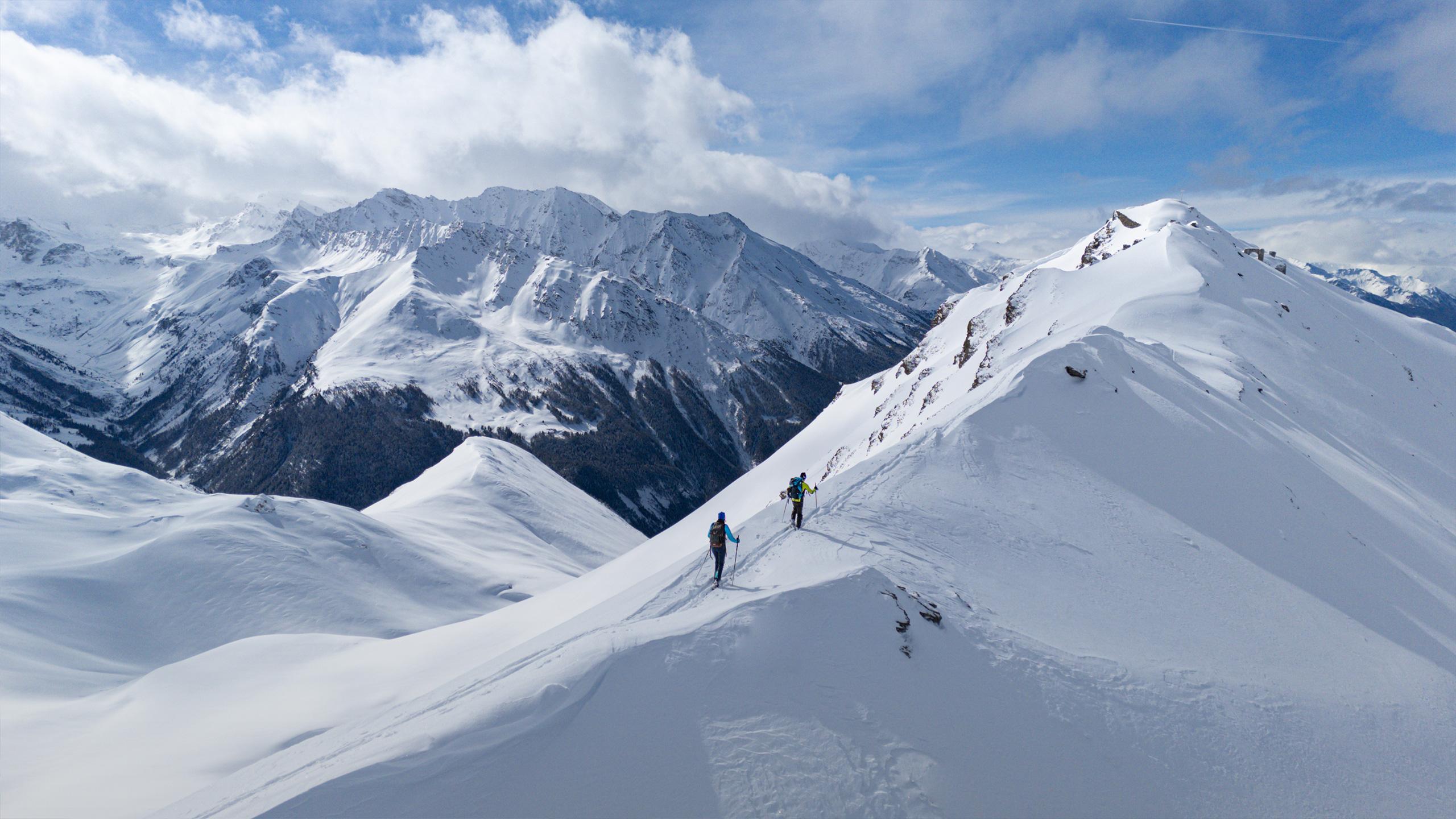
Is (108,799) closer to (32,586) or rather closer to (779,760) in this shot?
(779,760)

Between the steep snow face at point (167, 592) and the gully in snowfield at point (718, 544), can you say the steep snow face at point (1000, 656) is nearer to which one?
the gully in snowfield at point (718, 544)

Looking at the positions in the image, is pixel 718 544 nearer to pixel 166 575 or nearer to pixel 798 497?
pixel 798 497

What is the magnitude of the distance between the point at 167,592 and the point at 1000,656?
49647mm

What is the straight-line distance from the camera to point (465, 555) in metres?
59.4

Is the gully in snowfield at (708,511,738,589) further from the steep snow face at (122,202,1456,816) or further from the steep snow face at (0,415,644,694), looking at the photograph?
the steep snow face at (0,415,644,694)

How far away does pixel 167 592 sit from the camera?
131 feet

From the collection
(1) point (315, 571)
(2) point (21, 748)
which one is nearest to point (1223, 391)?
(2) point (21, 748)

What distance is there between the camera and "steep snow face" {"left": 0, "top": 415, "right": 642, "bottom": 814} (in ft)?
72.2

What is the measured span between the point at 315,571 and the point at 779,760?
4785cm

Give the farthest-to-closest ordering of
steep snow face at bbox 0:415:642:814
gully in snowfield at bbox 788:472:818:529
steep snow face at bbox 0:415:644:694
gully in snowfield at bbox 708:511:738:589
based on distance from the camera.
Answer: steep snow face at bbox 0:415:644:694 → steep snow face at bbox 0:415:642:814 → gully in snowfield at bbox 788:472:818:529 → gully in snowfield at bbox 708:511:738:589

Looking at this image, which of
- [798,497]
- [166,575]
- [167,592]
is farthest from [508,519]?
[798,497]

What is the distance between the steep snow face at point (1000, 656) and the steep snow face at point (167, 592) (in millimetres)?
2252

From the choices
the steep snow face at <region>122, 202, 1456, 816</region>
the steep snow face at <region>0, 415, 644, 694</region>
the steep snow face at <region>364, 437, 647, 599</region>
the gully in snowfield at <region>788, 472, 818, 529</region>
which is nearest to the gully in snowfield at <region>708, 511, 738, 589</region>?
the steep snow face at <region>122, 202, 1456, 816</region>

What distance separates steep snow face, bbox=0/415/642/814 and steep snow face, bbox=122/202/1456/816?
2252mm
